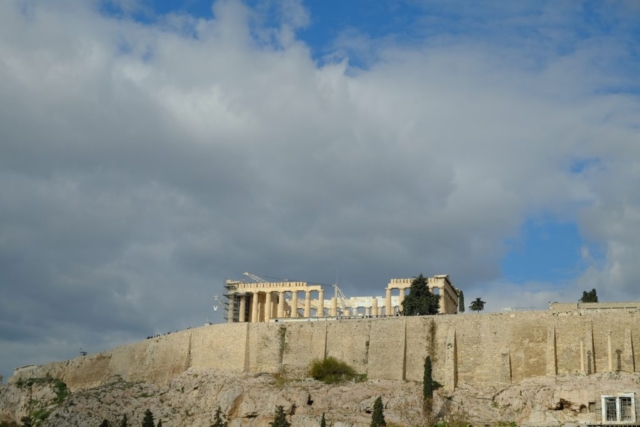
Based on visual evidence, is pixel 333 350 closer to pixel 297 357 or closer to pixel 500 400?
pixel 297 357

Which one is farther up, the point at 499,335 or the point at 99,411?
the point at 499,335

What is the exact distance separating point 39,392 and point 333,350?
32163 mm

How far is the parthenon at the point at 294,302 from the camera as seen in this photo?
292ft

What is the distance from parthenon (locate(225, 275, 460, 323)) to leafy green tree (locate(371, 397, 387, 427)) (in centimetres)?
2298

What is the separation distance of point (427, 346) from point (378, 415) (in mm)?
8806

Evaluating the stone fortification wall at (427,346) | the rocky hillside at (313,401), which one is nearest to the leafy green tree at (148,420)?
the rocky hillside at (313,401)

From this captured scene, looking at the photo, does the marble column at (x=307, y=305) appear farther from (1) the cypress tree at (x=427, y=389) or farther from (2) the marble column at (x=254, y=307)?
(1) the cypress tree at (x=427, y=389)

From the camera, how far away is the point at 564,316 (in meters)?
66.1

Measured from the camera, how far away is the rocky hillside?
61375 millimetres

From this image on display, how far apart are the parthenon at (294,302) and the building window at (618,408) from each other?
93.2 ft

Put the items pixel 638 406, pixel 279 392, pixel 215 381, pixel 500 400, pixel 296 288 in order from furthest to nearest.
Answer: pixel 296 288, pixel 215 381, pixel 279 392, pixel 500 400, pixel 638 406

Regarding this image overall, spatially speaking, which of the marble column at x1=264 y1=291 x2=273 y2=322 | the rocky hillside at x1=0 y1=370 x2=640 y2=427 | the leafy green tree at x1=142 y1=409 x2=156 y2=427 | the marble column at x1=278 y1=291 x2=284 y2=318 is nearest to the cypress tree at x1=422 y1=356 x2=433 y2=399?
the rocky hillside at x1=0 y1=370 x2=640 y2=427

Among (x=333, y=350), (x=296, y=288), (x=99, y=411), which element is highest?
(x=296, y=288)

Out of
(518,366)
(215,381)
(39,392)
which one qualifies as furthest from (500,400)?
(39,392)
